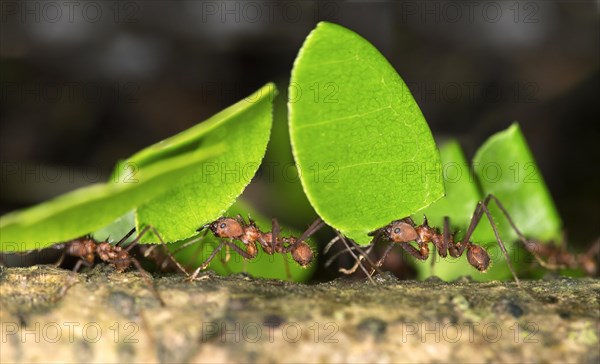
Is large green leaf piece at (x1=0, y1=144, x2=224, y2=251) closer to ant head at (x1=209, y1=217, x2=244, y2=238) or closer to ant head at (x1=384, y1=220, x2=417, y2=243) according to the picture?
ant head at (x1=209, y1=217, x2=244, y2=238)

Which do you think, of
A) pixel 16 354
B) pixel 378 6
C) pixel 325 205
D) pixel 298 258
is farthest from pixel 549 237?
pixel 378 6

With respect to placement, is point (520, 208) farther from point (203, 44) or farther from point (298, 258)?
point (203, 44)

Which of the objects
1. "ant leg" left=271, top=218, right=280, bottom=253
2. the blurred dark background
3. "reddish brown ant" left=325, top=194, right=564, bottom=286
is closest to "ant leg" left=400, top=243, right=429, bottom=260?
"reddish brown ant" left=325, top=194, right=564, bottom=286

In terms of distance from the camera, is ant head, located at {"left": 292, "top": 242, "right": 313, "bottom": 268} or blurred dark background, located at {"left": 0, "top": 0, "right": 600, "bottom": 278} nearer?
ant head, located at {"left": 292, "top": 242, "right": 313, "bottom": 268}

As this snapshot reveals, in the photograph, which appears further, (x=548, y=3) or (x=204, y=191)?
(x=548, y=3)

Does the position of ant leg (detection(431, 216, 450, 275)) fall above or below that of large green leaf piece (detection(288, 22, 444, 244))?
below

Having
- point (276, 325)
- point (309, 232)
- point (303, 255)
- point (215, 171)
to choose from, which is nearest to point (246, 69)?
point (303, 255)

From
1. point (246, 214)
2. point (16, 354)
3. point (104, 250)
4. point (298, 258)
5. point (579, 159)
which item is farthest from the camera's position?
point (579, 159)
